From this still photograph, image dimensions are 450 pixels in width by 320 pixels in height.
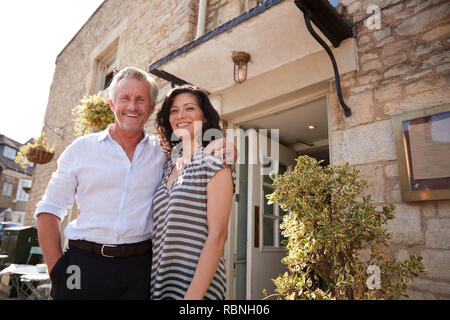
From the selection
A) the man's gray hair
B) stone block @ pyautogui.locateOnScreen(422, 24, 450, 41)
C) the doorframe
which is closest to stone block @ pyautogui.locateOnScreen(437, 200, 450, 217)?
stone block @ pyautogui.locateOnScreen(422, 24, 450, 41)

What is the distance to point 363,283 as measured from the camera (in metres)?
1.59

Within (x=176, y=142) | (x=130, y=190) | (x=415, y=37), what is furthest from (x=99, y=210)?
(x=415, y=37)

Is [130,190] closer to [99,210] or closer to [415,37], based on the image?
[99,210]

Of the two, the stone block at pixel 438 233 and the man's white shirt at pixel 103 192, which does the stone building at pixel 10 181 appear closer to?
the man's white shirt at pixel 103 192

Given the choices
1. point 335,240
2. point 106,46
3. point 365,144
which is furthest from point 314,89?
point 106,46

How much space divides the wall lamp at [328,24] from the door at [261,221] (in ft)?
4.80

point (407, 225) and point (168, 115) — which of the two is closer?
point (168, 115)

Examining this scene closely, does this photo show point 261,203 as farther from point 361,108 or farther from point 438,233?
point 438,233

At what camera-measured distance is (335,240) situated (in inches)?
64.7

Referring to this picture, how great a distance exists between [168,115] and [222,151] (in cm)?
62

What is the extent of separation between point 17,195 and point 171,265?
3322 cm

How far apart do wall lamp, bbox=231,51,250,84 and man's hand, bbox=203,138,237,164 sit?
1.58 metres

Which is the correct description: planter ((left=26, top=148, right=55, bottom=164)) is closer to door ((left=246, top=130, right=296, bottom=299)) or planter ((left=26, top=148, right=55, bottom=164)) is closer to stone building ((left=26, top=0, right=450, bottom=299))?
stone building ((left=26, top=0, right=450, bottom=299))

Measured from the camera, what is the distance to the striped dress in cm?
131
